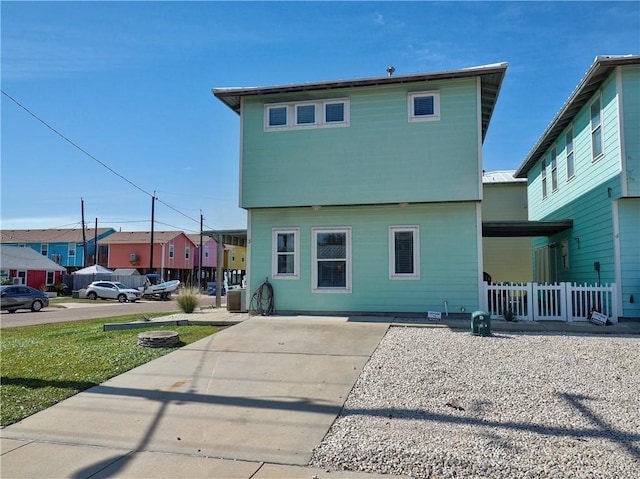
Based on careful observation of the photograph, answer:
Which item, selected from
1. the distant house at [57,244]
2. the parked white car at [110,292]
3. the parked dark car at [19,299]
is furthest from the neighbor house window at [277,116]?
the distant house at [57,244]

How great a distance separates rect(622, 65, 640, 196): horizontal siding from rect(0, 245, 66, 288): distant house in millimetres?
39713

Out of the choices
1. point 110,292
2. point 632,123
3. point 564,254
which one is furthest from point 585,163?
point 110,292

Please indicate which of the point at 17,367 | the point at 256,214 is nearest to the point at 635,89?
the point at 256,214

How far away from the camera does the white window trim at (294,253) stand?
502 inches

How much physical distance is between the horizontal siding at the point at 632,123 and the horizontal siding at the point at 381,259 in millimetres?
3582

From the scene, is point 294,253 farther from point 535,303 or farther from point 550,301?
point 550,301

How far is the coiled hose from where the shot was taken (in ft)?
42.0

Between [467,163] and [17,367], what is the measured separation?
417 inches

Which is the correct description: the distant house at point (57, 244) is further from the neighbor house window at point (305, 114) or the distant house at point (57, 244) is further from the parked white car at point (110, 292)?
the neighbor house window at point (305, 114)

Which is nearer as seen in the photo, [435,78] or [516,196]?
[435,78]

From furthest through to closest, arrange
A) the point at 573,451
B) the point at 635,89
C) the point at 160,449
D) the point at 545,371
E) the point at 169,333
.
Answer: the point at 635,89 → the point at 169,333 → the point at 545,371 → the point at 160,449 → the point at 573,451

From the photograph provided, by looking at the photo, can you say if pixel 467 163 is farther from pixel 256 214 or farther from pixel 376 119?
pixel 256 214

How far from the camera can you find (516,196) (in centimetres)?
2175

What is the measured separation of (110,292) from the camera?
3344cm
